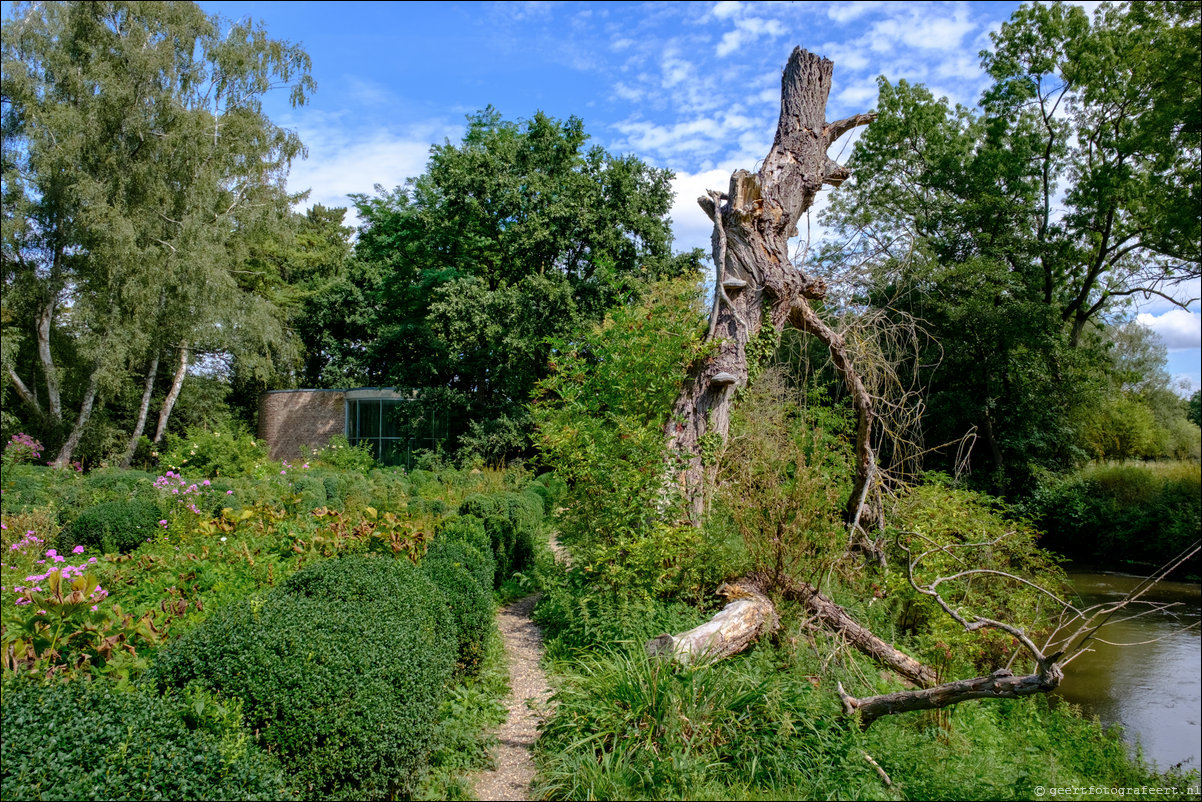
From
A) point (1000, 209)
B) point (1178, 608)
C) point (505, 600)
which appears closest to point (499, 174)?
point (1000, 209)

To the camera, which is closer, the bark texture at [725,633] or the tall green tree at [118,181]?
the bark texture at [725,633]

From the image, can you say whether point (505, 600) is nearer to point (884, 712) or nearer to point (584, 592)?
point (584, 592)

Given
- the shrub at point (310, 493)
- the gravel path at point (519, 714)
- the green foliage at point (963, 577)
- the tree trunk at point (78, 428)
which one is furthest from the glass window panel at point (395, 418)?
the green foliage at point (963, 577)

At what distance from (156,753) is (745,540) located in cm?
438

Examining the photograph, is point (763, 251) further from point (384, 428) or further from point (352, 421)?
point (352, 421)

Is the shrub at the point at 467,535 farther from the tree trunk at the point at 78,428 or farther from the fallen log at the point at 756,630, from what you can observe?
the tree trunk at the point at 78,428

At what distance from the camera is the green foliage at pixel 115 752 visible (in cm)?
248

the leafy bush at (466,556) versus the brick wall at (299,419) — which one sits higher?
the brick wall at (299,419)

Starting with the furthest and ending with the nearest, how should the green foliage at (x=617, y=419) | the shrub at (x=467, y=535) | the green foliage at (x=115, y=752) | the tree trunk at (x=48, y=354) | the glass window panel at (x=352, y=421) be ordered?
the glass window panel at (x=352, y=421) < the tree trunk at (x=48, y=354) < the shrub at (x=467, y=535) < the green foliage at (x=617, y=419) < the green foliage at (x=115, y=752)

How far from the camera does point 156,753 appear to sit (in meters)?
2.69

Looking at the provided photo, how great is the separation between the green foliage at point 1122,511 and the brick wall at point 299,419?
19.9 metres

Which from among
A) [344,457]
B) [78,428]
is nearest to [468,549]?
[344,457]

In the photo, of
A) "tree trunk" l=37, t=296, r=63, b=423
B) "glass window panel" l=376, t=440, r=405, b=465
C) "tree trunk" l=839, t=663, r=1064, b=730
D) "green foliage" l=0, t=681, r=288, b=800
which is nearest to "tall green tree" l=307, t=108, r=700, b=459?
"glass window panel" l=376, t=440, r=405, b=465

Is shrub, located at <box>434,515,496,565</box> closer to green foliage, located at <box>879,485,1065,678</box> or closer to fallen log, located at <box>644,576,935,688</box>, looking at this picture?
fallen log, located at <box>644,576,935,688</box>
